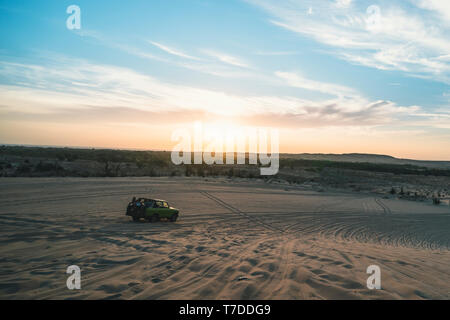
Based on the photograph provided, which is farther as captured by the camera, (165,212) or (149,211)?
(165,212)

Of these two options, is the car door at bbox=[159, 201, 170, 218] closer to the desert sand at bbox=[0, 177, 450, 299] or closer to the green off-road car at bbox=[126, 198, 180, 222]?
the green off-road car at bbox=[126, 198, 180, 222]

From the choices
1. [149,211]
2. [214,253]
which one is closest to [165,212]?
[149,211]

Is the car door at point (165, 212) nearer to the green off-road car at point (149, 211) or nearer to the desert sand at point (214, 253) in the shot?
the green off-road car at point (149, 211)

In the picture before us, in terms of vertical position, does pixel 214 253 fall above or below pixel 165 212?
below

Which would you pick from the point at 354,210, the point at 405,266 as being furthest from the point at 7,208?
the point at 354,210

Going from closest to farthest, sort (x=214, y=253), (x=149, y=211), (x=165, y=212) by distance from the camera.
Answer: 1. (x=214, y=253)
2. (x=149, y=211)
3. (x=165, y=212)

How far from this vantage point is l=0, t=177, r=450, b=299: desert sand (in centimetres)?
723

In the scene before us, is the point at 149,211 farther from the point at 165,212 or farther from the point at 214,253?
the point at 214,253

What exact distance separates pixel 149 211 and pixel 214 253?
7.40 m

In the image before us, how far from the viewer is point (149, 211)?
17.1 metres

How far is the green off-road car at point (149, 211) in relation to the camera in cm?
1697

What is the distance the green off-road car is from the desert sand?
0.46 metres

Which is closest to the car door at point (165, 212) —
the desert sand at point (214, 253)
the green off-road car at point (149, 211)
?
the green off-road car at point (149, 211)
